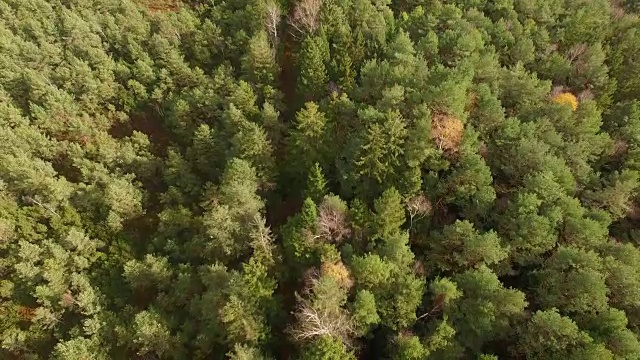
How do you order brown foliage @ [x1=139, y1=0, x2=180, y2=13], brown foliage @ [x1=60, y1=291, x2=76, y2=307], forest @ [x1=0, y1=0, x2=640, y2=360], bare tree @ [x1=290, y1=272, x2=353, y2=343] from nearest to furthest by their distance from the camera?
bare tree @ [x1=290, y1=272, x2=353, y2=343] < forest @ [x1=0, y1=0, x2=640, y2=360] < brown foliage @ [x1=60, y1=291, x2=76, y2=307] < brown foliage @ [x1=139, y1=0, x2=180, y2=13]

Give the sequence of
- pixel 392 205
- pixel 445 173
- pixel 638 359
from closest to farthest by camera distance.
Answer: pixel 638 359, pixel 392 205, pixel 445 173

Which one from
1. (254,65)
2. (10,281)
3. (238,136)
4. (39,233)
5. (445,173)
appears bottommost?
(10,281)

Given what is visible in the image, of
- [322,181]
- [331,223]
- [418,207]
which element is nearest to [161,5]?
[322,181]

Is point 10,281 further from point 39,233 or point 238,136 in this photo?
point 238,136

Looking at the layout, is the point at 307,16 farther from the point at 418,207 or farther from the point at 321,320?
the point at 321,320

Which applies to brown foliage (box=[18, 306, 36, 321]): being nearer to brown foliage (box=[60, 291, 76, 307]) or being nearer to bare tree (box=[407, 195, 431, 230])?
brown foliage (box=[60, 291, 76, 307])

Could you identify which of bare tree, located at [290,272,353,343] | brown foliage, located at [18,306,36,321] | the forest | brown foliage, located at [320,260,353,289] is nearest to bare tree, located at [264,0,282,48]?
the forest

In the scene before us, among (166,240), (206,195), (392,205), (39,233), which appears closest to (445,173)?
(392,205)

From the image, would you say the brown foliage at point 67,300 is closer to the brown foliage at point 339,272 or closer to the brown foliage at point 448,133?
the brown foliage at point 339,272
